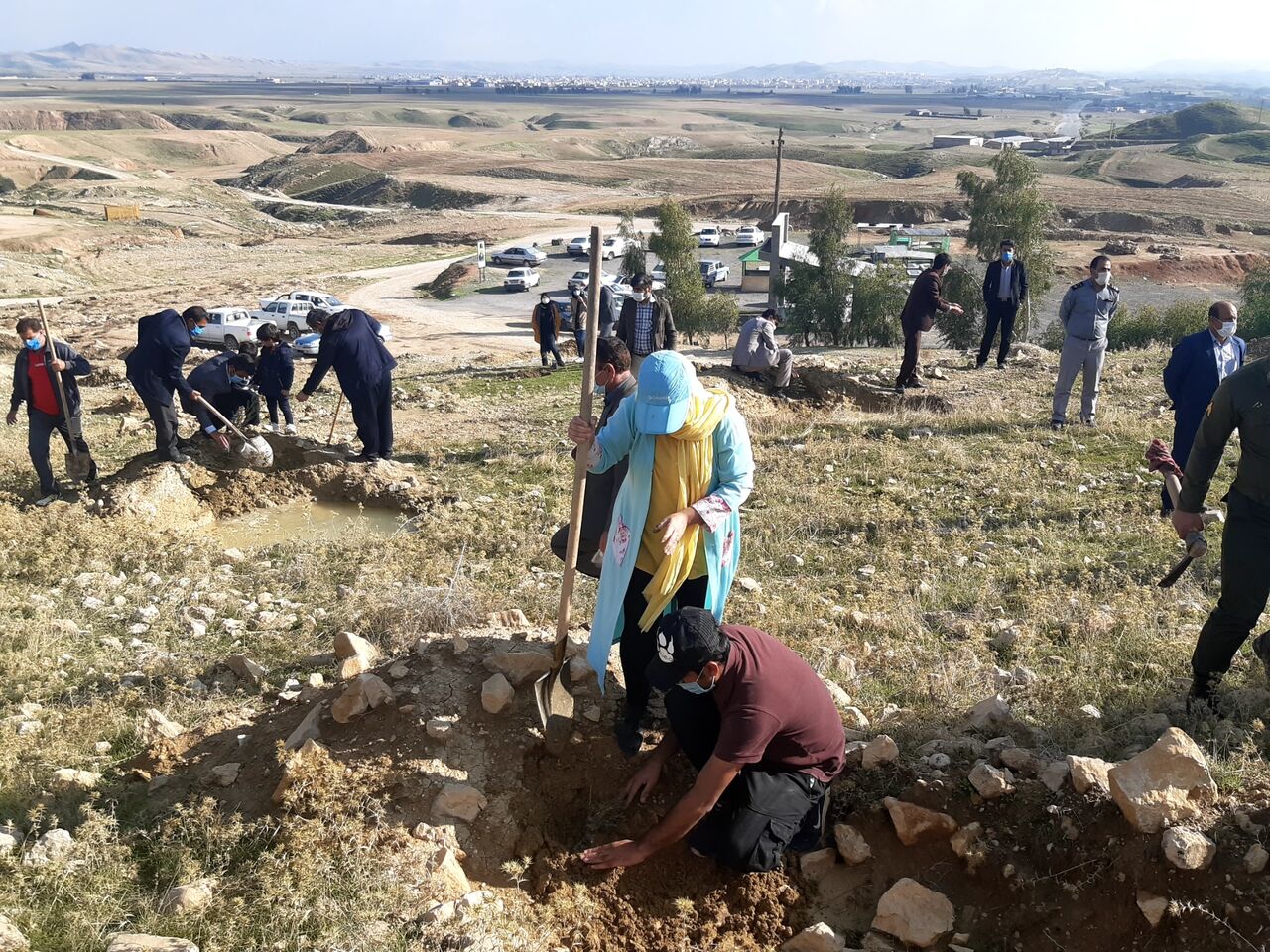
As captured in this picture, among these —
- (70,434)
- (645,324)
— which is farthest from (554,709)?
(645,324)

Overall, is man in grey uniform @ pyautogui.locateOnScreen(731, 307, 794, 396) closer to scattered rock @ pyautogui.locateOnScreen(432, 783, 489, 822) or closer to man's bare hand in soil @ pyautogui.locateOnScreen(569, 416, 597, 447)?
man's bare hand in soil @ pyautogui.locateOnScreen(569, 416, 597, 447)

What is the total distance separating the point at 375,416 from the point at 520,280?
26.9m

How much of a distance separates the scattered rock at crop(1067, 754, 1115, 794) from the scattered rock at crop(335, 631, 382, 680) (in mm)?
2994

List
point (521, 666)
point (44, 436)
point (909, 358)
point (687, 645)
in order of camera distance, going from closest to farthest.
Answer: point (687, 645) → point (521, 666) → point (44, 436) → point (909, 358)

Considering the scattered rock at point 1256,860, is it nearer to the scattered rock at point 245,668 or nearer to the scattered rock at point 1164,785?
the scattered rock at point 1164,785

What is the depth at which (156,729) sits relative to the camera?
4.23 meters

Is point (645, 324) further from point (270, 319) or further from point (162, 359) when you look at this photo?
point (270, 319)

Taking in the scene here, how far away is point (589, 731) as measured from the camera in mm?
3963

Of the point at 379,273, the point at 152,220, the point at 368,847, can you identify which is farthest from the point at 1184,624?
the point at 152,220

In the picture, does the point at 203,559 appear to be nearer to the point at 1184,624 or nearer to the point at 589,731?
the point at 589,731

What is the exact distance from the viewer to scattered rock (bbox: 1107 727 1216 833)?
3078 mm

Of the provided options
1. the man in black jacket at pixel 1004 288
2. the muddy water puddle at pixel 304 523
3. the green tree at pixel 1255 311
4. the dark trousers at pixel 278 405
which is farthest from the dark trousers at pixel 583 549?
the green tree at pixel 1255 311

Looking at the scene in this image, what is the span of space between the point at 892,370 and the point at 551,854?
10403mm

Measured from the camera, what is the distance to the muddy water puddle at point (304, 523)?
748 cm
